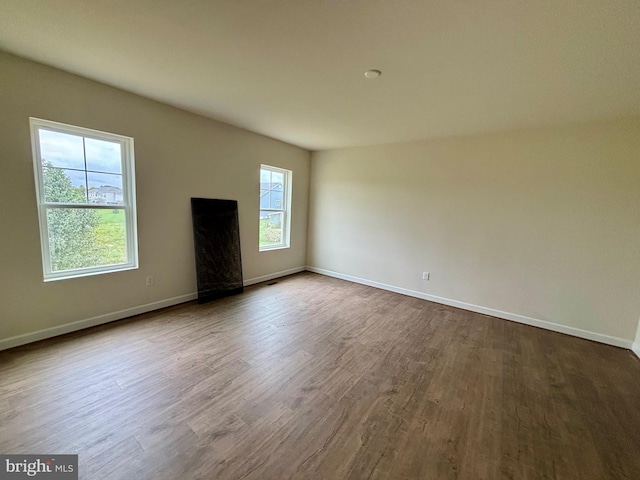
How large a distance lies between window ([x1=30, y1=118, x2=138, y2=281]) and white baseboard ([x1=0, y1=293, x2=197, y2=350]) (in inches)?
19.9

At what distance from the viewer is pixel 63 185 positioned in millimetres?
2555

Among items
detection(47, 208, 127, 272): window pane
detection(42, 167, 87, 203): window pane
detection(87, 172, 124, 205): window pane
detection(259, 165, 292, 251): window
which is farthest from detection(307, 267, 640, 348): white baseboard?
detection(42, 167, 87, 203): window pane

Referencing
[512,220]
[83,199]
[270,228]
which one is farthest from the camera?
[270,228]

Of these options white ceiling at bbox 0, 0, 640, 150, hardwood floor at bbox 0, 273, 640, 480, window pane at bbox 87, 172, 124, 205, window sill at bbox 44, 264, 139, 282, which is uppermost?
white ceiling at bbox 0, 0, 640, 150

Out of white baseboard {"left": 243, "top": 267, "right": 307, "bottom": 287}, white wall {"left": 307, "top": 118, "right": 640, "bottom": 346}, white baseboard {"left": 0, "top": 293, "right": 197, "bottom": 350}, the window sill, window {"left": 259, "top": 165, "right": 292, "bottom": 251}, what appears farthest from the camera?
window {"left": 259, "top": 165, "right": 292, "bottom": 251}

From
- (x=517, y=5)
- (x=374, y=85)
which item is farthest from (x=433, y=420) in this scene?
(x=374, y=85)

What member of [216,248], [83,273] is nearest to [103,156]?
[83,273]

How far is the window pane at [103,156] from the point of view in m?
2.71

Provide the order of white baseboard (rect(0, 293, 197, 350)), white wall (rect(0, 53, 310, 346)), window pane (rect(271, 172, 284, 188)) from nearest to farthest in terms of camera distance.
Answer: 1. white wall (rect(0, 53, 310, 346))
2. white baseboard (rect(0, 293, 197, 350))
3. window pane (rect(271, 172, 284, 188))

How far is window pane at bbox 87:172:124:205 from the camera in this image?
2740mm

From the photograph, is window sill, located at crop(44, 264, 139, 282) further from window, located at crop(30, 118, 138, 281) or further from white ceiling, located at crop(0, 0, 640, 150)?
white ceiling, located at crop(0, 0, 640, 150)

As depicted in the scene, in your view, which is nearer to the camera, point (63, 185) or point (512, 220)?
point (63, 185)

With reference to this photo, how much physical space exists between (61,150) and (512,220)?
5242 millimetres

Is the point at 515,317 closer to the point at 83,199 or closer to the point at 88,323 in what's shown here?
the point at 88,323
